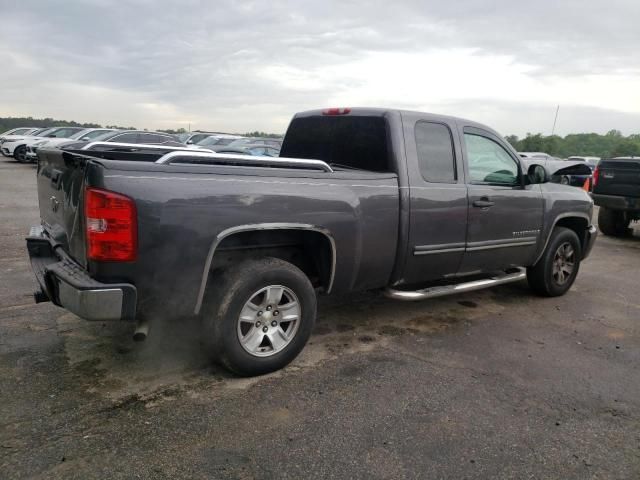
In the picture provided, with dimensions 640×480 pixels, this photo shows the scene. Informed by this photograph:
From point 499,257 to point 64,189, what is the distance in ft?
12.4

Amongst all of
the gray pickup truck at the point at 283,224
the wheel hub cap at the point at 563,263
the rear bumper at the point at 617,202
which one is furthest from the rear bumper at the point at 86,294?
the rear bumper at the point at 617,202

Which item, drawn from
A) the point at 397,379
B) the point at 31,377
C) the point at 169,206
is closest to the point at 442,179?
the point at 397,379

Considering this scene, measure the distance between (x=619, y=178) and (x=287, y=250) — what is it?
824 cm

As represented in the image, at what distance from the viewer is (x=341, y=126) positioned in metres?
4.57

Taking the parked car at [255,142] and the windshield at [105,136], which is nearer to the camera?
the windshield at [105,136]

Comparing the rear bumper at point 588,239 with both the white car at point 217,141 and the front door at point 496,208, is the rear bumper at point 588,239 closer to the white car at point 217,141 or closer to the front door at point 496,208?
the front door at point 496,208

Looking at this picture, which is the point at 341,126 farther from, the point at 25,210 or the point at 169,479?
the point at 25,210

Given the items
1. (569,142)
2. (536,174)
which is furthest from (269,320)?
(569,142)

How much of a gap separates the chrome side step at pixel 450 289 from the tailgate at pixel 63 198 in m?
2.37

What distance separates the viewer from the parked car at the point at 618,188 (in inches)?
366

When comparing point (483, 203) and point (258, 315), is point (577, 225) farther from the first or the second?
point (258, 315)

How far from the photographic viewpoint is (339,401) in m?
3.21

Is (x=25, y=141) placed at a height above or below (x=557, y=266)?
above

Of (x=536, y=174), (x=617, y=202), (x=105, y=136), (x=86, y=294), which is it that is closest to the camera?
(x=86, y=294)
